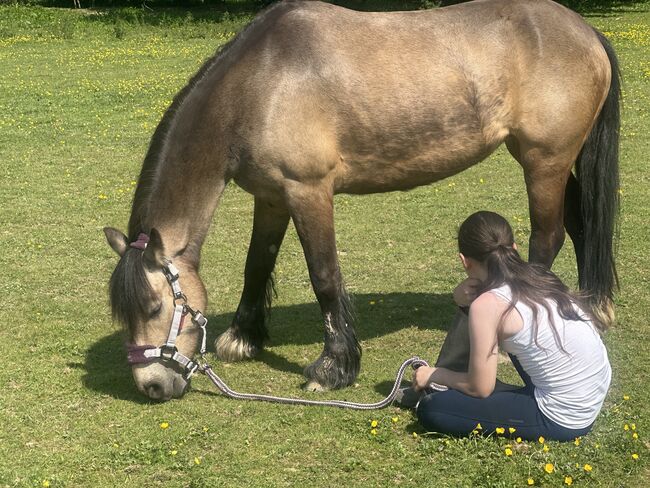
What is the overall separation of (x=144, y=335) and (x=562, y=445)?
231cm

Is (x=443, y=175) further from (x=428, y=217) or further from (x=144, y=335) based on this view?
(x=428, y=217)

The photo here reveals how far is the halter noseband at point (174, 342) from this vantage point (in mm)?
4902

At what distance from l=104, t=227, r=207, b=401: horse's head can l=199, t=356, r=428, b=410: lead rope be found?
0.20 metres

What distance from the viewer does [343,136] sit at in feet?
17.7

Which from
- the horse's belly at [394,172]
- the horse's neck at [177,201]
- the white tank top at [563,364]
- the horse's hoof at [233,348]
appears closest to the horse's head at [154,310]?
the horse's neck at [177,201]

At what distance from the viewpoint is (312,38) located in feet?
17.7

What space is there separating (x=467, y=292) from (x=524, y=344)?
412mm

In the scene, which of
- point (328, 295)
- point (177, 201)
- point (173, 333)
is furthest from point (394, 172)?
point (173, 333)

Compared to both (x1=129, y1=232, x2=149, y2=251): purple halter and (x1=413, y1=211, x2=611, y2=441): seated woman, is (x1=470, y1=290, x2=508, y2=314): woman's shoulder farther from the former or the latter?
(x1=129, y1=232, x2=149, y2=251): purple halter

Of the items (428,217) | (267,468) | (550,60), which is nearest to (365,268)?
(428,217)

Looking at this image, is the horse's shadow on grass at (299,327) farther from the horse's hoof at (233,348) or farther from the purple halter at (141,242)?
the purple halter at (141,242)

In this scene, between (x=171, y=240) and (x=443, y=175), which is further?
(x=443, y=175)

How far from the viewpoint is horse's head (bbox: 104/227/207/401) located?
4844 mm

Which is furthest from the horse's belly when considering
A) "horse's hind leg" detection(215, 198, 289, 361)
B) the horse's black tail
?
the horse's black tail
